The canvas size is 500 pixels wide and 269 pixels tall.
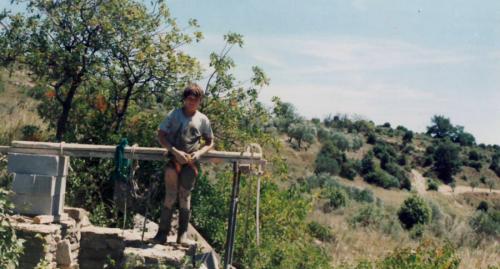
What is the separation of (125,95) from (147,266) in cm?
622

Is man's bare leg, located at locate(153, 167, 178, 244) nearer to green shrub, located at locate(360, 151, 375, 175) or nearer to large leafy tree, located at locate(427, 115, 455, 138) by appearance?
green shrub, located at locate(360, 151, 375, 175)

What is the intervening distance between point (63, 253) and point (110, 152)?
4.19 feet

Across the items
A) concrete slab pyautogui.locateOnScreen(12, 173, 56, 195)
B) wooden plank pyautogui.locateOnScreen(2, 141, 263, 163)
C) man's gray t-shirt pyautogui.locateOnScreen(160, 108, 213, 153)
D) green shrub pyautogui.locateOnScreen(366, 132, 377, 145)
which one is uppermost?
green shrub pyautogui.locateOnScreen(366, 132, 377, 145)

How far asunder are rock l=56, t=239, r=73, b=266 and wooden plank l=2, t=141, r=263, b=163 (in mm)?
1029

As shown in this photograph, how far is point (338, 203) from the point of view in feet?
82.0

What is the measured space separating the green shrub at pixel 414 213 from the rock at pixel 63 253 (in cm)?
1950

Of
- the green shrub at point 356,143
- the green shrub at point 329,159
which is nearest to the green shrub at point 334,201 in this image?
the green shrub at point 329,159

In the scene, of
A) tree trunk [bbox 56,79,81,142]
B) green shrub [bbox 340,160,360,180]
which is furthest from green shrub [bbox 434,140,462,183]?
tree trunk [bbox 56,79,81,142]

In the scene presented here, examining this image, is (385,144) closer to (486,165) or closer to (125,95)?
(486,165)

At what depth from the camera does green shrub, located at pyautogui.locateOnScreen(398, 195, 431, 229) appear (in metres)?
24.5

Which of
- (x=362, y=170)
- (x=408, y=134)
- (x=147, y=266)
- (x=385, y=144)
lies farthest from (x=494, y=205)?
(x=147, y=266)

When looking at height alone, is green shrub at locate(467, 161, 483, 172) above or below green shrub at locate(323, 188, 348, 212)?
above

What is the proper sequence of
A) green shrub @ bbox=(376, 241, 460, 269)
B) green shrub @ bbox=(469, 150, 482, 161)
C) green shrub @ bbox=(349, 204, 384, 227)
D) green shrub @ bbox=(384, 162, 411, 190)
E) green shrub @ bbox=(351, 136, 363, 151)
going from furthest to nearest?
green shrub @ bbox=(469, 150, 482, 161) < green shrub @ bbox=(351, 136, 363, 151) < green shrub @ bbox=(384, 162, 411, 190) < green shrub @ bbox=(349, 204, 384, 227) < green shrub @ bbox=(376, 241, 460, 269)

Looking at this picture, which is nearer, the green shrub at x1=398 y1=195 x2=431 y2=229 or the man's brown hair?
the man's brown hair
